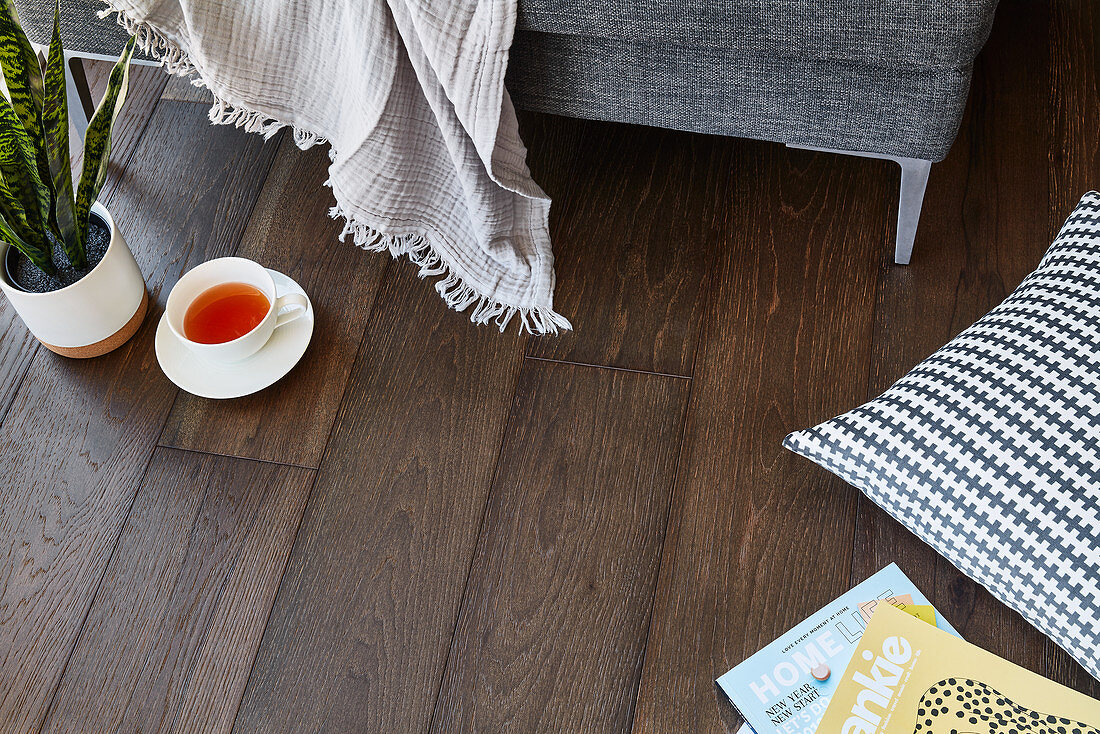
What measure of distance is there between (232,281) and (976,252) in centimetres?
96

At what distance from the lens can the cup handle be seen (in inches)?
46.9

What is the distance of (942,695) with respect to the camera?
919 mm

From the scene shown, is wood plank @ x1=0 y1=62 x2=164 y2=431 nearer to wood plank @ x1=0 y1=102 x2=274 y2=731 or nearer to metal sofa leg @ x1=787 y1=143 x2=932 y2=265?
wood plank @ x1=0 y1=102 x2=274 y2=731

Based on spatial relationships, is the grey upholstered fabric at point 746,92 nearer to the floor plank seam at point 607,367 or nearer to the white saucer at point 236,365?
the floor plank seam at point 607,367

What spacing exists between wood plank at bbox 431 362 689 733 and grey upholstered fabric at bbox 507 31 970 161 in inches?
12.8

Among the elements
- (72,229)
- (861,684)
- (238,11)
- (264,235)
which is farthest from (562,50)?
(861,684)

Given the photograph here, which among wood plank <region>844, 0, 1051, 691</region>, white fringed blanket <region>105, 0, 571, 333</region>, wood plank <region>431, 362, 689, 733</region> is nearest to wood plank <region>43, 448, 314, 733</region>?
wood plank <region>431, 362, 689, 733</region>


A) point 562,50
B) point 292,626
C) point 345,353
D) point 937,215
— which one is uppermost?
point 562,50

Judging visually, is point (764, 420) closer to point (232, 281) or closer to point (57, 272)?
point (232, 281)

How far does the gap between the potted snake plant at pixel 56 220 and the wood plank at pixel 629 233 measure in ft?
1.78

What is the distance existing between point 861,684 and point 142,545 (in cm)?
81

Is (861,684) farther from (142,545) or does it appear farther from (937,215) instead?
(142,545)

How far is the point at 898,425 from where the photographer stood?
98 centimetres

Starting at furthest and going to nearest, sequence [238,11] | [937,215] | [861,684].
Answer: [937,215]
[238,11]
[861,684]
